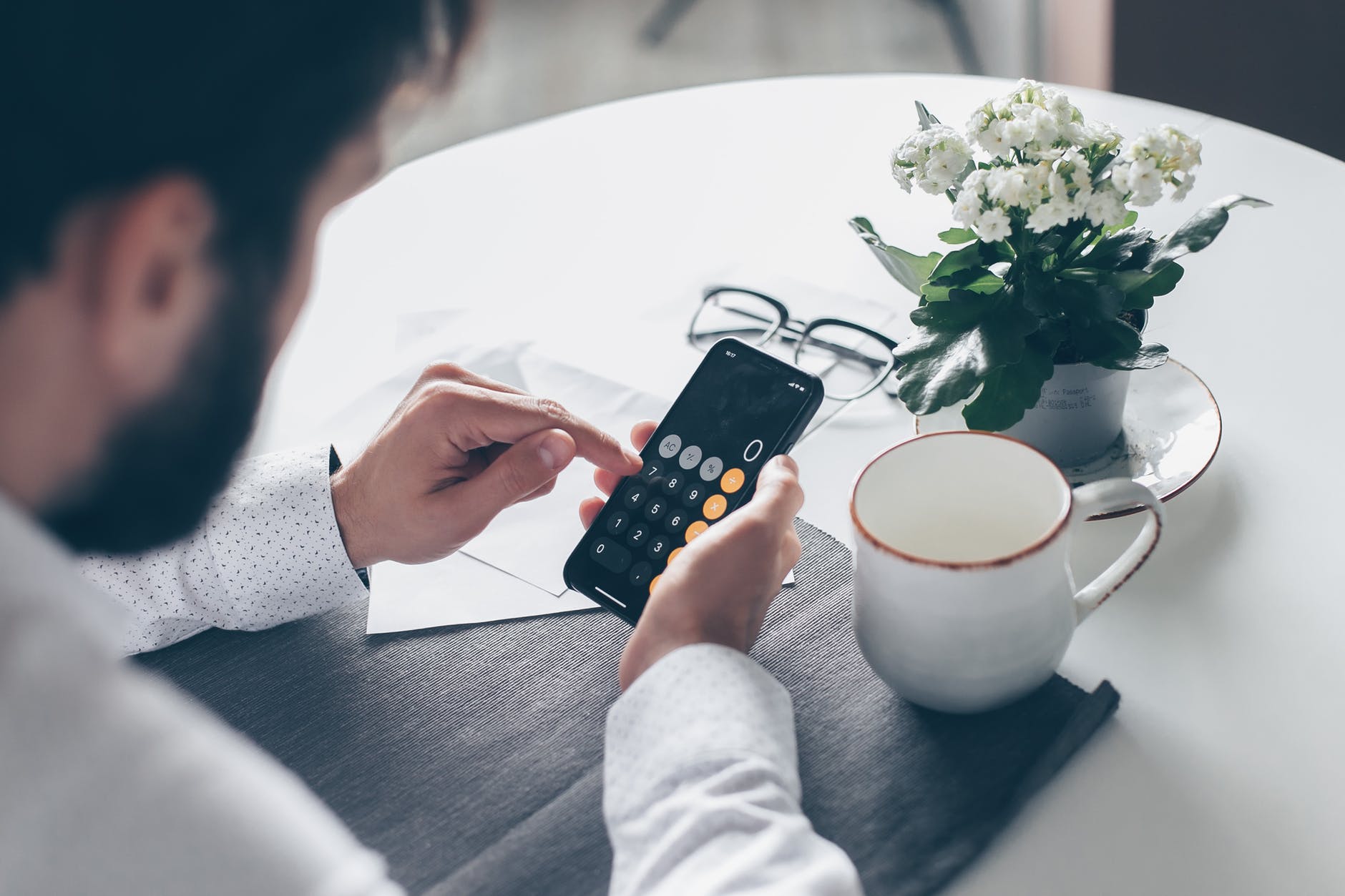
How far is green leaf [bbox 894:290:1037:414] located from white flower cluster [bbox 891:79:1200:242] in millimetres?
Result: 43

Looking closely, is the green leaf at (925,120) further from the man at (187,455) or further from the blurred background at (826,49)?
the blurred background at (826,49)

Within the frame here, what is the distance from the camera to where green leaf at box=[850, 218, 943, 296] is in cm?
66

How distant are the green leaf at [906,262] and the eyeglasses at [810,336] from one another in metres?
0.12

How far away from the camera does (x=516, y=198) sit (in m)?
1.06

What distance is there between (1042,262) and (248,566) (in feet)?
1.57

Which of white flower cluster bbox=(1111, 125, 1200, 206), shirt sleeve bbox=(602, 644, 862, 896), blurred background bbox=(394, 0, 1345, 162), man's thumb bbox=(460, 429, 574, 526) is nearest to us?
shirt sleeve bbox=(602, 644, 862, 896)

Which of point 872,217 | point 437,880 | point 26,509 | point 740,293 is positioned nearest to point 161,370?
point 26,509

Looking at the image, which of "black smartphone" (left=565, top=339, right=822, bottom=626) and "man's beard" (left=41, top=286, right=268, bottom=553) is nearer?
"man's beard" (left=41, top=286, right=268, bottom=553)

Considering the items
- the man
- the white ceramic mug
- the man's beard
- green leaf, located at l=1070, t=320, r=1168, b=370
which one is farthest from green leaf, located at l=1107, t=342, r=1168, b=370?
the man's beard

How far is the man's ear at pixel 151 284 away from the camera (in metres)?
0.37

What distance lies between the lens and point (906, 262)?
0.66 meters

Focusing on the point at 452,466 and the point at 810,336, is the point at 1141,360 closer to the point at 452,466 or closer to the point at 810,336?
the point at 810,336

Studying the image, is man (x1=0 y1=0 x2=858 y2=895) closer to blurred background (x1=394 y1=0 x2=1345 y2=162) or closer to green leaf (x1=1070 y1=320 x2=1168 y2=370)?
green leaf (x1=1070 y1=320 x2=1168 y2=370)

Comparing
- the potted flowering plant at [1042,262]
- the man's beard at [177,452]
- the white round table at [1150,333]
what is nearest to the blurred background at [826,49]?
the white round table at [1150,333]
